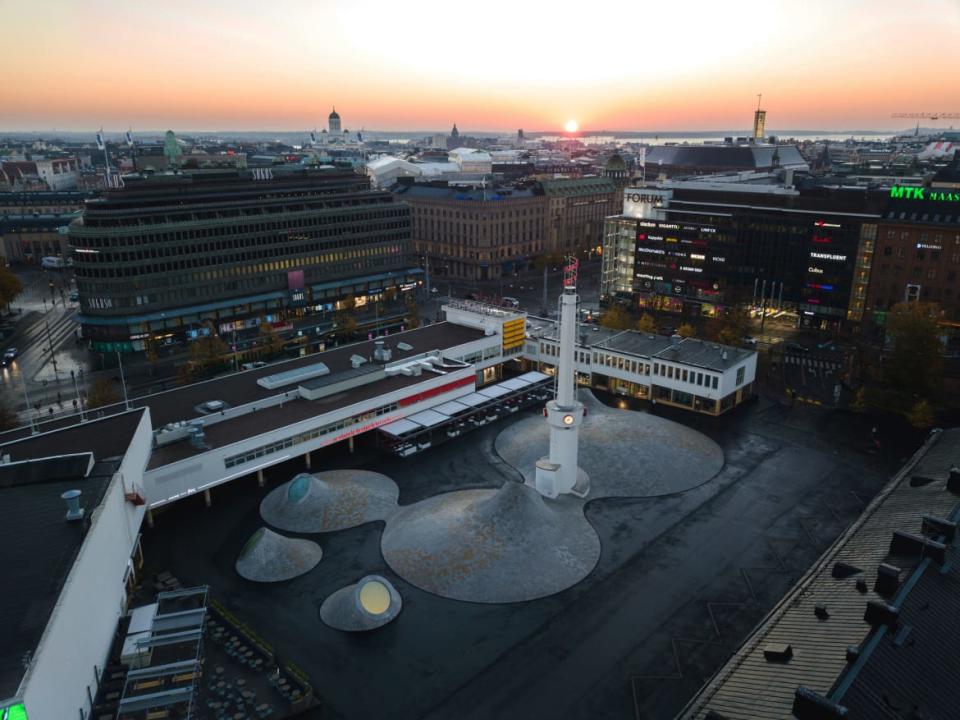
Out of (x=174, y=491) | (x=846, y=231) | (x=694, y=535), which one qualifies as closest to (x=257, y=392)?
(x=174, y=491)

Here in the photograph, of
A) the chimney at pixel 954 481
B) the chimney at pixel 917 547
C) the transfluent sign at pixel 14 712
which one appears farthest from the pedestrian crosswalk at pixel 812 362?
the transfluent sign at pixel 14 712

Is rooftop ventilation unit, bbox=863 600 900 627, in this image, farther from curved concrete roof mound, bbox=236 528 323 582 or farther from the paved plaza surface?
curved concrete roof mound, bbox=236 528 323 582

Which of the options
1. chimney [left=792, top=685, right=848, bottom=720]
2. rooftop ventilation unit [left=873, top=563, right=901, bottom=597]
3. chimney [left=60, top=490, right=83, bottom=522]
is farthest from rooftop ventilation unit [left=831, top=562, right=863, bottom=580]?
chimney [left=60, top=490, right=83, bottom=522]

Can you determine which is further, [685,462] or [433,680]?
[685,462]

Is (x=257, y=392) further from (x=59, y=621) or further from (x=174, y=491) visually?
(x=59, y=621)

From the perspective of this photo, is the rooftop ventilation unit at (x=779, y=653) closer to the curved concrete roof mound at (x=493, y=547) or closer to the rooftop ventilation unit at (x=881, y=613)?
the rooftop ventilation unit at (x=881, y=613)

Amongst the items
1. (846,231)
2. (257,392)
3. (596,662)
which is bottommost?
(596,662)

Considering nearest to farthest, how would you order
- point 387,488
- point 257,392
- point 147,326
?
point 387,488 < point 257,392 < point 147,326
